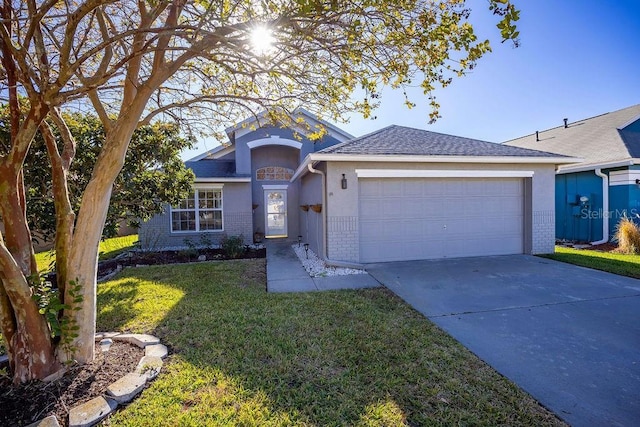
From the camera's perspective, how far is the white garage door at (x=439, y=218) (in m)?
8.73

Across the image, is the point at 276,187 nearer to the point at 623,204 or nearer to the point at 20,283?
the point at 20,283

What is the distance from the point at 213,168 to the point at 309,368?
1177cm

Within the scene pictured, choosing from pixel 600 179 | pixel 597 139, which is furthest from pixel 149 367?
pixel 597 139

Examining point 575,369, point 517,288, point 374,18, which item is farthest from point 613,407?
point 374,18

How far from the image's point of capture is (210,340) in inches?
163

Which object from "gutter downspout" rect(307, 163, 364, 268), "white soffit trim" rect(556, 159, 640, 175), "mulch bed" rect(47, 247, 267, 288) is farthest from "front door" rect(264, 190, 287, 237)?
"white soffit trim" rect(556, 159, 640, 175)

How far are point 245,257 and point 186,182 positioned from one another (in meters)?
3.16

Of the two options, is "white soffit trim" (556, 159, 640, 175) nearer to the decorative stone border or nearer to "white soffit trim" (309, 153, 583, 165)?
"white soffit trim" (309, 153, 583, 165)

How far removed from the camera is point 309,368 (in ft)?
11.2

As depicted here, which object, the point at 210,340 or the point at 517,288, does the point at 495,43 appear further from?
the point at 210,340


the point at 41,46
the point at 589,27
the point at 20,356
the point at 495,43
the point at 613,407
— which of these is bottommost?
the point at 613,407

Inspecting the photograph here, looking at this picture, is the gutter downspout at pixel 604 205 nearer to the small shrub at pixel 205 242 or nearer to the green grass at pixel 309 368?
the green grass at pixel 309 368

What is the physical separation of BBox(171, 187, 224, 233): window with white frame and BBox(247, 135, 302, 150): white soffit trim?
2437mm

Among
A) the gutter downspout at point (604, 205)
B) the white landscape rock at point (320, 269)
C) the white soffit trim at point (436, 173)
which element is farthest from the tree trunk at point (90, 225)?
the gutter downspout at point (604, 205)
